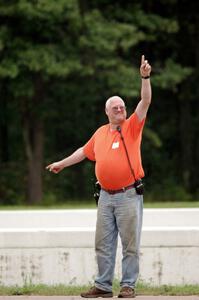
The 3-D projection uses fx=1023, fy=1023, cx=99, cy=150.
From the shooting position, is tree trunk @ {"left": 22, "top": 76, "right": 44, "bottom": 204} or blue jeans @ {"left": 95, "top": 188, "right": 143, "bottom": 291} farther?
tree trunk @ {"left": 22, "top": 76, "right": 44, "bottom": 204}

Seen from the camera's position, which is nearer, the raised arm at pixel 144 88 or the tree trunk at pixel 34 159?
the raised arm at pixel 144 88

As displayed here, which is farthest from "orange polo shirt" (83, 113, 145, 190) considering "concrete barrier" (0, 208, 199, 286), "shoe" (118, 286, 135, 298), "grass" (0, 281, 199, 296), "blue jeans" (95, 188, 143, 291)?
"concrete barrier" (0, 208, 199, 286)

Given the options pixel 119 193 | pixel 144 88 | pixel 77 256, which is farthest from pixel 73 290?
pixel 144 88

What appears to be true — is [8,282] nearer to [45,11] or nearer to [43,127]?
[45,11]

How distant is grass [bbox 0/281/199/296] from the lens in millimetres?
9188

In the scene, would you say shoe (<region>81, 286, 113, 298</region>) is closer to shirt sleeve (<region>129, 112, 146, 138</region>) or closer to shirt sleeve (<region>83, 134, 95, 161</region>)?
shirt sleeve (<region>83, 134, 95, 161</region>)

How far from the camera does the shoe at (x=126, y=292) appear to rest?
860 cm

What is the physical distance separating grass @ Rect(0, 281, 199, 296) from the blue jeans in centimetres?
50

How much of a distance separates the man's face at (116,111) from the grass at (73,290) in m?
1.63

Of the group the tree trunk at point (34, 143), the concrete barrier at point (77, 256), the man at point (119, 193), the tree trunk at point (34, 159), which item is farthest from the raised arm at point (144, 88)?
the tree trunk at point (34, 159)

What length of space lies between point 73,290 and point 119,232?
3.09ft

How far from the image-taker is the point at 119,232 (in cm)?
875

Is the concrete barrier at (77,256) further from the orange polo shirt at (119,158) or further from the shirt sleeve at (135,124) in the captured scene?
the shirt sleeve at (135,124)

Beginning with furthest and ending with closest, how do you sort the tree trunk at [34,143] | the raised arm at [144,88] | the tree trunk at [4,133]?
the tree trunk at [4,133], the tree trunk at [34,143], the raised arm at [144,88]
